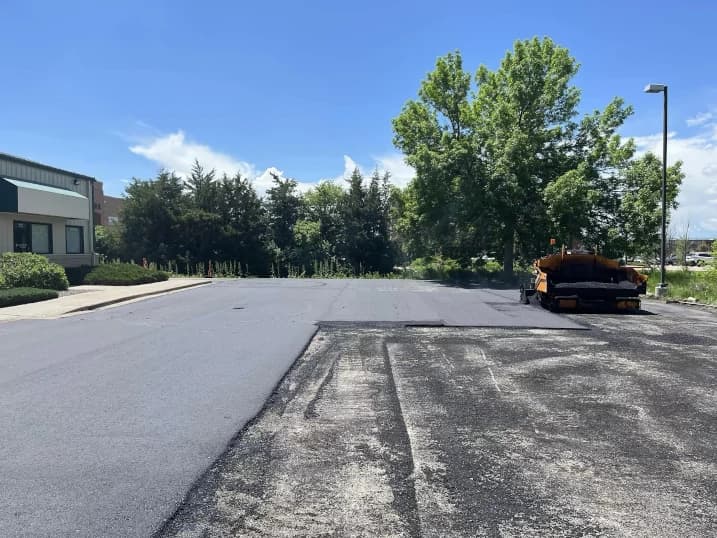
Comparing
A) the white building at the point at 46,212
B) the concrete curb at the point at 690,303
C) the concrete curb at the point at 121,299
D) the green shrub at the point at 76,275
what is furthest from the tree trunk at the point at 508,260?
the white building at the point at 46,212

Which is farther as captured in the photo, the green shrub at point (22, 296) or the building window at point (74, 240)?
the building window at point (74, 240)

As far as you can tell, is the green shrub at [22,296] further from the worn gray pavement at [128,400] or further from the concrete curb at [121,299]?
the worn gray pavement at [128,400]

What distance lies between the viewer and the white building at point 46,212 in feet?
73.4

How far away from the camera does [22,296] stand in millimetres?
16094

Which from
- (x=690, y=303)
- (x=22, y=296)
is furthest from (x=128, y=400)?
(x=690, y=303)

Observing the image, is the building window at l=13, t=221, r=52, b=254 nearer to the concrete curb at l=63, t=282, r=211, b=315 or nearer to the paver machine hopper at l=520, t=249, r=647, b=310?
the concrete curb at l=63, t=282, r=211, b=315

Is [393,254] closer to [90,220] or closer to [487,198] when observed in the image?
[487,198]

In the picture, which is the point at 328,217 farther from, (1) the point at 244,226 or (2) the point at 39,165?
(2) the point at 39,165

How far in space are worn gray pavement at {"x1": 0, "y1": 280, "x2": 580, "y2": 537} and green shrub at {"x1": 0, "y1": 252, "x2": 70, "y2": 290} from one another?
639cm

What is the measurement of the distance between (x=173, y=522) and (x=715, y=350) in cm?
938

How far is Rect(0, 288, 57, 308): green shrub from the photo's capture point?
51.0ft

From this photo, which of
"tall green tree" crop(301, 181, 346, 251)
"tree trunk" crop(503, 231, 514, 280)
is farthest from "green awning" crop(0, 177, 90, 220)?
"tall green tree" crop(301, 181, 346, 251)

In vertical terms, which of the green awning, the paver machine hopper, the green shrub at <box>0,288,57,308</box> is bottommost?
the green shrub at <box>0,288,57,308</box>

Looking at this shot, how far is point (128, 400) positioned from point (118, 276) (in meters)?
19.2
